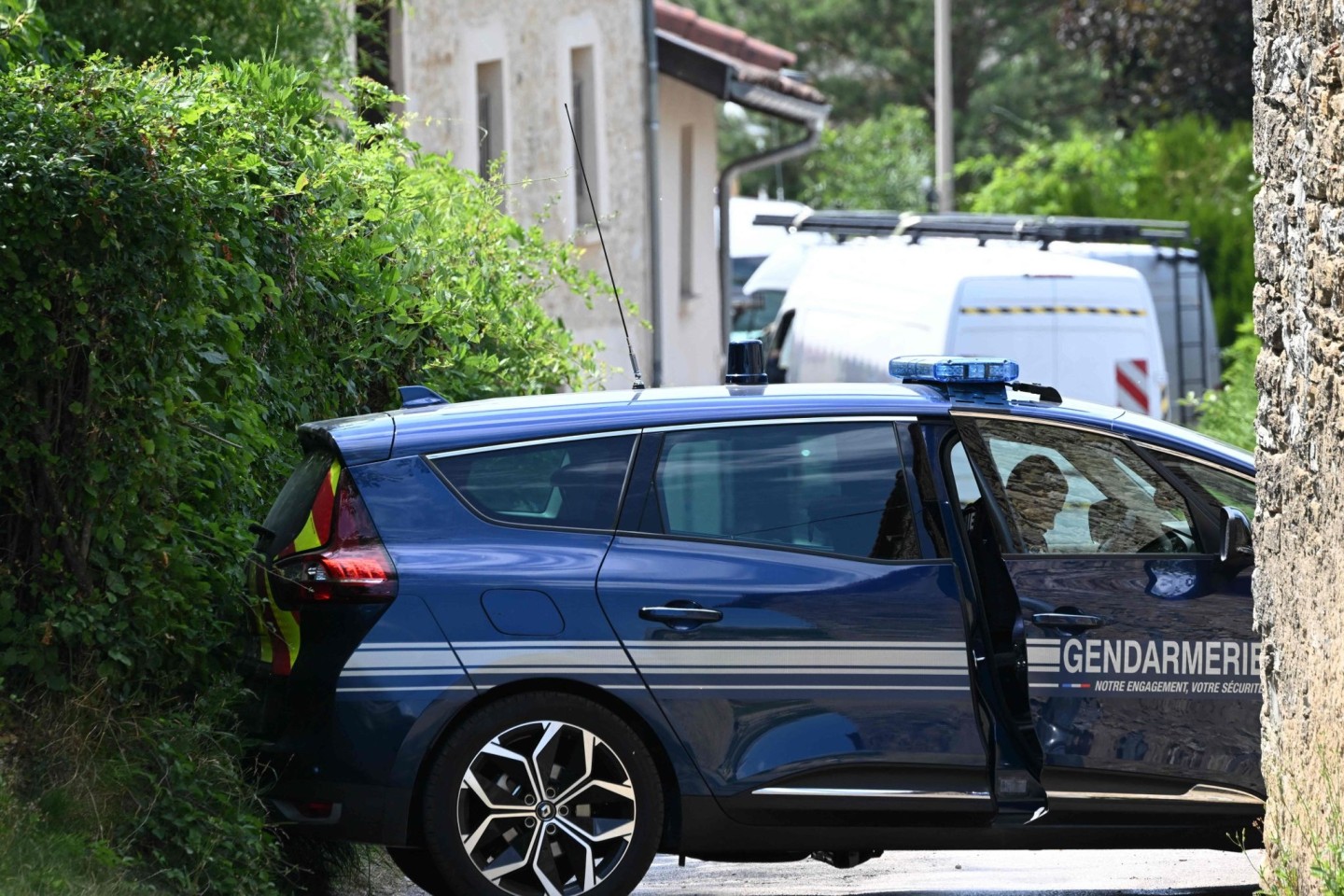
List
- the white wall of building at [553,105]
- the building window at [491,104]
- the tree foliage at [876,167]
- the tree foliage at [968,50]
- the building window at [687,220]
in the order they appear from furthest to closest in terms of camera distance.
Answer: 1. the tree foliage at [968,50]
2. the tree foliage at [876,167]
3. the building window at [687,220]
4. the building window at [491,104]
5. the white wall of building at [553,105]

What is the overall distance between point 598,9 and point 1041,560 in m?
13.6

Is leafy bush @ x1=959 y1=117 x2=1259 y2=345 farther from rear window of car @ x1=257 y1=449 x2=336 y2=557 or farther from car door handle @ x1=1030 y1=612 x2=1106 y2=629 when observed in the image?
rear window of car @ x1=257 y1=449 x2=336 y2=557

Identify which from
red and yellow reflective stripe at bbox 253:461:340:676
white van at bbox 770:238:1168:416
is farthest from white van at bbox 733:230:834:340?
red and yellow reflective stripe at bbox 253:461:340:676

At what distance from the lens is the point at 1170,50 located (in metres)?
33.1

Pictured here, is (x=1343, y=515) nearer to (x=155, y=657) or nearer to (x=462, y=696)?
(x=462, y=696)

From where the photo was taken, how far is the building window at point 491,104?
17906 mm

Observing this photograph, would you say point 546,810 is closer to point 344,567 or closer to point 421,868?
point 421,868

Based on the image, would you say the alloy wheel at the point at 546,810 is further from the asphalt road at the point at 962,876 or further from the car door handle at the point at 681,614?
the asphalt road at the point at 962,876

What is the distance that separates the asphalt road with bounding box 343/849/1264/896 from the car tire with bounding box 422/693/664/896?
102 centimetres

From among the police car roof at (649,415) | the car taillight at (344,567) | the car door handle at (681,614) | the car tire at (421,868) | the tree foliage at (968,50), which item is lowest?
the car tire at (421,868)

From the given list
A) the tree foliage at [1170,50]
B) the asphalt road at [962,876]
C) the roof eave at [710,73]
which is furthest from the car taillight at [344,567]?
the tree foliage at [1170,50]

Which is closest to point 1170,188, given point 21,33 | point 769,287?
point 769,287

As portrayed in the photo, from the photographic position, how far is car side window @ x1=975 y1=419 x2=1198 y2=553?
20.1ft

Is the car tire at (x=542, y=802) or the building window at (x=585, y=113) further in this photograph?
the building window at (x=585, y=113)
